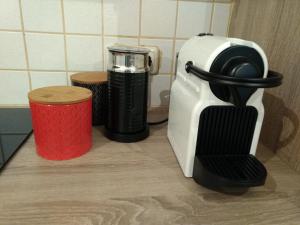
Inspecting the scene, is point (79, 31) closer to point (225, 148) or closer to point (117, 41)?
point (117, 41)

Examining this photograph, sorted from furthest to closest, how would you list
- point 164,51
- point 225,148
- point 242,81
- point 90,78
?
point 164,51 → point 90,78 → point 225,148 → point 242,81

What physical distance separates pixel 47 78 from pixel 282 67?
2.15ft

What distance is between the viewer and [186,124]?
0.44 m

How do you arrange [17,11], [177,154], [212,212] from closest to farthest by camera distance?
[212,212], [177,154], [17,11]

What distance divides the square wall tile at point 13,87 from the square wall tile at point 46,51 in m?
0.05

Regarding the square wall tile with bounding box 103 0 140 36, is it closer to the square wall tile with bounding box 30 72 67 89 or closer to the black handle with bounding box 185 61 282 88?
the square wall tile with bounding box 30 72 67 89

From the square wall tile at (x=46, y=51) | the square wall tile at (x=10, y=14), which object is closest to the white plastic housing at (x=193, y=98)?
the square wall tile at (x=46, y=51)

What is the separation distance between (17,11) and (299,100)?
0.75 metres

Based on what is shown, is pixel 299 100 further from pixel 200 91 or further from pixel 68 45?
pixel 68 45

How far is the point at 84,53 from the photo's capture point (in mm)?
716

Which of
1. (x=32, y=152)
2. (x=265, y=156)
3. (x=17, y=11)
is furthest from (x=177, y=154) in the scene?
(x=17, y=11)

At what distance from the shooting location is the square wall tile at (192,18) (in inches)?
27.9

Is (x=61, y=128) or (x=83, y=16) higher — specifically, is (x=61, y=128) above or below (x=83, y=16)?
below

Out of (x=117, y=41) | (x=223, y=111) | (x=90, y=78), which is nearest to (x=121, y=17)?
(x=117, y=41)
